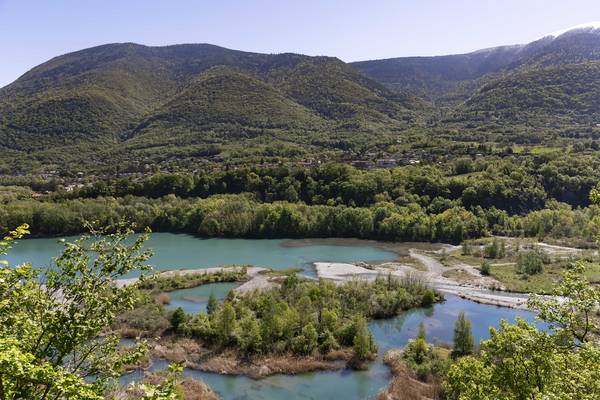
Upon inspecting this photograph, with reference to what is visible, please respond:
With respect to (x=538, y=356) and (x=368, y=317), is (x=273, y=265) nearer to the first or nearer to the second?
(x=368, y=317)

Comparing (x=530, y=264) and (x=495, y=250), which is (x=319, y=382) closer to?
(x=530, y=264)

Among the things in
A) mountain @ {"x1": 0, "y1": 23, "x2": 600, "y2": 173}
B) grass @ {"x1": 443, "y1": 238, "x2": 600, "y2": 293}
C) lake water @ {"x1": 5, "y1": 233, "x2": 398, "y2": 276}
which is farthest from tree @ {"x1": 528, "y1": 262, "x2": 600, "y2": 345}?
mountain @ {"x1": 0, "y1": 23, "x2": 600, "y2": 173}

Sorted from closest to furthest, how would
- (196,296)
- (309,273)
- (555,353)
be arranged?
(555,353) < (196,296) < (309,273)

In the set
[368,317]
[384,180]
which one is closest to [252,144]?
[384,180]

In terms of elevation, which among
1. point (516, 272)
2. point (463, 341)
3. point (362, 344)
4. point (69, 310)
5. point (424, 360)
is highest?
point (69, 310)

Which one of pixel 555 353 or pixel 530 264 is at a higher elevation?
pixel 555 353

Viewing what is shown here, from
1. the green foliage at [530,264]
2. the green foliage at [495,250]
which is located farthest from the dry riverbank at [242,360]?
the green foliage at [495,250]

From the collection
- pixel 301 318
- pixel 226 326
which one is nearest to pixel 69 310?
pixel 226 326

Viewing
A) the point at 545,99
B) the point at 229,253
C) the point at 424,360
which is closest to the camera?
the point at 424,360
